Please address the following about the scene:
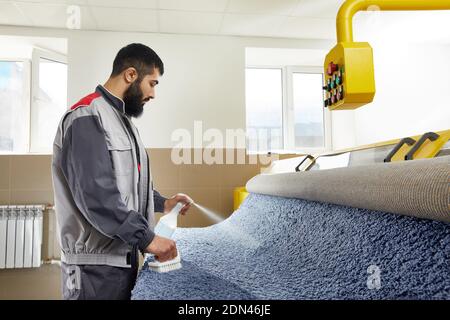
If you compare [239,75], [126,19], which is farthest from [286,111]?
[126,19]

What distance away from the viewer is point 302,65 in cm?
327

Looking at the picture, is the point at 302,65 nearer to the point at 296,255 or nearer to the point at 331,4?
Result: the point at 331,4

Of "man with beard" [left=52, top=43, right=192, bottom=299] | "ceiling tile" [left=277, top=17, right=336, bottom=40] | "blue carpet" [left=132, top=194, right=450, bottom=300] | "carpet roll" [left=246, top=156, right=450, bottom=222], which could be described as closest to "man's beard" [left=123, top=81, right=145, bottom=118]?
"man with beard" [left=52, top=43, right=192, bottom=299]

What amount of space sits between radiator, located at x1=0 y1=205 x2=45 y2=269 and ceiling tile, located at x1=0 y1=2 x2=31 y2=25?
144 cm

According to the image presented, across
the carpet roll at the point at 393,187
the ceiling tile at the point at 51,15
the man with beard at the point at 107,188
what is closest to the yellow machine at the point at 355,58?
the carpet roll at the point at 393,187

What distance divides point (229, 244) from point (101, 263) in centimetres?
35

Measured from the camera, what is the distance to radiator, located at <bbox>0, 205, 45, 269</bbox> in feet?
7.82

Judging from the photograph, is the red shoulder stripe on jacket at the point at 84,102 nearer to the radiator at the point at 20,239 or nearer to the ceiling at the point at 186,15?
the ceiling at the point at 186,15

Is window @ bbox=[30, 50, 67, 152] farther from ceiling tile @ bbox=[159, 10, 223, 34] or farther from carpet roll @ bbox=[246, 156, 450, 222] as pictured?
carpet roll @ bbox=[246, 156, 450, 222]

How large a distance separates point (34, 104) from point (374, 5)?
2.80 metres

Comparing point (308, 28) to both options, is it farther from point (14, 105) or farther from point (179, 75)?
point (14, 105)

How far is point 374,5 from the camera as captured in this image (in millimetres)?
490

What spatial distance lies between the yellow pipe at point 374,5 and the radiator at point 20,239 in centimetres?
256

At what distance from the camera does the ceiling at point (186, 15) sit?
2375 mm
